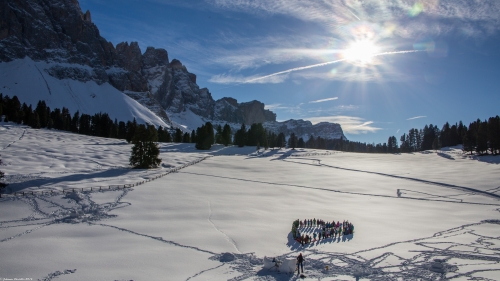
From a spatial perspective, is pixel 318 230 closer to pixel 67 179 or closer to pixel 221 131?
pixel 67 179

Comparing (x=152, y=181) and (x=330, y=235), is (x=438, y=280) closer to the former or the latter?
(x=330, y=235)

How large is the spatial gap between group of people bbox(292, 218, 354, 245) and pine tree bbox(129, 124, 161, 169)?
3290cm

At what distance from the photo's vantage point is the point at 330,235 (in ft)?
77.3

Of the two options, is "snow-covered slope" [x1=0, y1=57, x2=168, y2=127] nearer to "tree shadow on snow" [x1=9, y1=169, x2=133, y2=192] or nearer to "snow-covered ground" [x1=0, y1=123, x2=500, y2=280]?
"snow-covered ground" [x1=0, y1=123, x2=500, y2=280]

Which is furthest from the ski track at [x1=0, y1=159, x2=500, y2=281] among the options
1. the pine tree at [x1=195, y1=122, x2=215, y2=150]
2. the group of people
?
the pine tree at [x1=195, y1=122, x2=215, y2=150]

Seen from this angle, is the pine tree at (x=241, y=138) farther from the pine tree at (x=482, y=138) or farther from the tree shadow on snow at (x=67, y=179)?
the pine tree at (x=482, y=138)

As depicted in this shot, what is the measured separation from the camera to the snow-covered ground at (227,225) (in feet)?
52.2

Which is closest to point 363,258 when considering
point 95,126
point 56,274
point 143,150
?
point 56,274

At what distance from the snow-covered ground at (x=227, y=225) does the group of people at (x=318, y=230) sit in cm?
58

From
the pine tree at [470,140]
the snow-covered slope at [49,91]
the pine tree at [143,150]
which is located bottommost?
the pine tree at [143,150]

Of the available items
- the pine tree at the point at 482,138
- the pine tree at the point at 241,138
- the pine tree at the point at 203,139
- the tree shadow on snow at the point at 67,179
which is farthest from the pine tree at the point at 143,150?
the pine tree at the point at 482,138

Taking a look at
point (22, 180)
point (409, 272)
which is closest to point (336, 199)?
point (409, 272)

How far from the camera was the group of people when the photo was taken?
22011 millimetres

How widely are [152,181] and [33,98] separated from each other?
557ft
